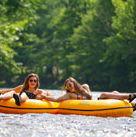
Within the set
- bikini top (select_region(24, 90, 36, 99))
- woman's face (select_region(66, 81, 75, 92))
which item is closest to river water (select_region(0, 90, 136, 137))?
woman's face (select_region(66, 81, 75, 92))

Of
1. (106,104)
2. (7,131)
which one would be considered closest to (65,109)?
(106,104)

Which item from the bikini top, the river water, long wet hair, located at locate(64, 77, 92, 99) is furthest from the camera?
the bikini top

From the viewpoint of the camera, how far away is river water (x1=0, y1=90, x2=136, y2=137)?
11.3 m

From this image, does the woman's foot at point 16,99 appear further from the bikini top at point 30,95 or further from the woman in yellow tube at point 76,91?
the woman in yellow tube at point 76,91

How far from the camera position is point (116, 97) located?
15.0m

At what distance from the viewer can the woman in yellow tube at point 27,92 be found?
14516 mm

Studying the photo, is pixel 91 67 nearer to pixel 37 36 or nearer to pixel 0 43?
pixel 37 36

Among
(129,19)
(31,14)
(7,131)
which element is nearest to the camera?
(7,131)

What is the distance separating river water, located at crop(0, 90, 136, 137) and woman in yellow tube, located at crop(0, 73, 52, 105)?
462 mm

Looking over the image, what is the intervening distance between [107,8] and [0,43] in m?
24.4

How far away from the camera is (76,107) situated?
578 inches

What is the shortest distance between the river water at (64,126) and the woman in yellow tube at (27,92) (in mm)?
462

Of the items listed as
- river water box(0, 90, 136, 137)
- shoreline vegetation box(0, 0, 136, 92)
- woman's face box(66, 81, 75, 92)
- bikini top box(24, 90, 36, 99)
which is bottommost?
river water box(0, 90, 136, 137)

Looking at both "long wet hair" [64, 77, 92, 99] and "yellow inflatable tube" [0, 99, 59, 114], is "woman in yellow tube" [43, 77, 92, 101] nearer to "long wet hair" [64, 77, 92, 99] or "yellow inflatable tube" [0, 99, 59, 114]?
"long wet hair" [64, 77, 92, 99]
